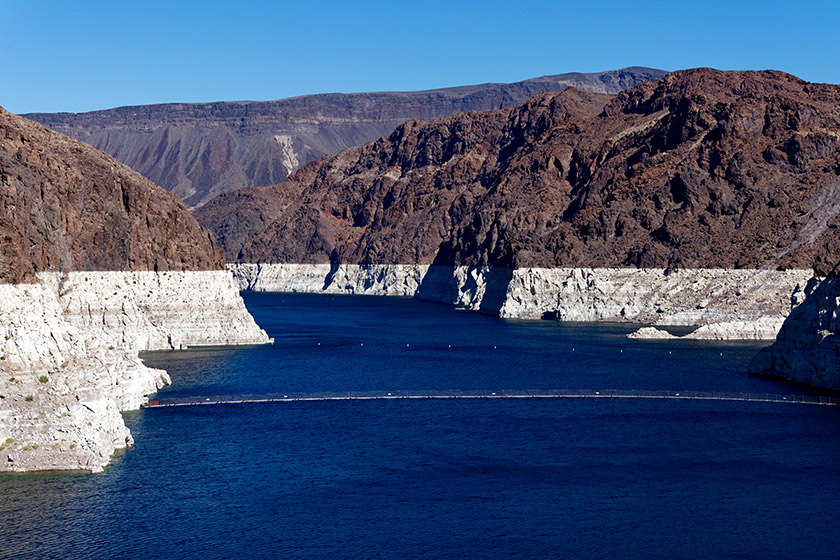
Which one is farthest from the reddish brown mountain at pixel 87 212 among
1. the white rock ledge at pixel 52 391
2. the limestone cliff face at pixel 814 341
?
the limestone cliff face at pixel 814 341

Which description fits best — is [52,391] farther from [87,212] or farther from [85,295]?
[87,212]

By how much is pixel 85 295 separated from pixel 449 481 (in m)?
55.5

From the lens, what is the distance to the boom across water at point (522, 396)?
8656 cm

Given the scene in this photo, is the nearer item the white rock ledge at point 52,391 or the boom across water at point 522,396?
the white rock ledge at point 52,391

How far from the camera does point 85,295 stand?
105 meters

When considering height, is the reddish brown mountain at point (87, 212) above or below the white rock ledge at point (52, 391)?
above

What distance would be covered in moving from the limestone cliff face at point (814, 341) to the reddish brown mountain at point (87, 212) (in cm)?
5921

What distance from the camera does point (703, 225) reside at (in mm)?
192125

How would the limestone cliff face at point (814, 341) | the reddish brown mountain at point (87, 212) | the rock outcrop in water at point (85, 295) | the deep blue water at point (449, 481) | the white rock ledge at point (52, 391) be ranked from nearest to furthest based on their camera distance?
the deep blue water at point (449, 481) → the white rock ledge at point (52, 391) → the rock outcrop in water at point (85, 295) → the limestone cliff face at point (814, 341) → the reddish brown mountain at point (87, 212)

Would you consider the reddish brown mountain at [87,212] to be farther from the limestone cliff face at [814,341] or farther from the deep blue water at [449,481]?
the limestone cliff face at [814,341]

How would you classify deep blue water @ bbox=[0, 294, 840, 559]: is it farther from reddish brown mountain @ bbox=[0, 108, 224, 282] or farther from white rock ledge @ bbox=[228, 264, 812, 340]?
white rock ledge @ bbox=[228, 264, 812, 340]

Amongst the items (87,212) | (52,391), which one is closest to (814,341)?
(52,391)

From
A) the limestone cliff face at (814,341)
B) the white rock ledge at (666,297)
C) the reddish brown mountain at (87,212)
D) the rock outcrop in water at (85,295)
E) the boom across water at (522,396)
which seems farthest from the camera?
the white rock ledge at (666,297)

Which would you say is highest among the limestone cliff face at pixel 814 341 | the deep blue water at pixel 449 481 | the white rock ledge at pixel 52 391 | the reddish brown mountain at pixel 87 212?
the reddish brown mountain at pixel 87 212
